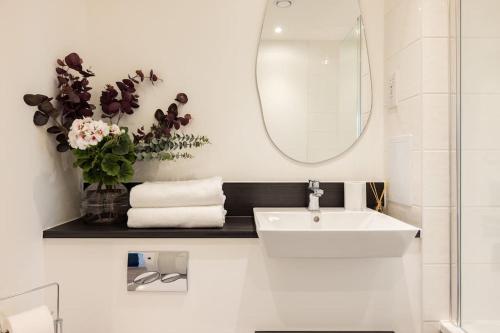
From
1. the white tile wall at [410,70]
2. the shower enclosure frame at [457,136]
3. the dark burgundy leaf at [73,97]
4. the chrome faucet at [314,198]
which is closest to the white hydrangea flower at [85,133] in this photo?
the dark burgundy leaf at [73,97]

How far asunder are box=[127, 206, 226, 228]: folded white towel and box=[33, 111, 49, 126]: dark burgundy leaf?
455 mm

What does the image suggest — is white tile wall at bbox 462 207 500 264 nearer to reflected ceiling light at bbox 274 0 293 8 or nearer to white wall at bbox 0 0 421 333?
white wall at bbox 0 0 421 333

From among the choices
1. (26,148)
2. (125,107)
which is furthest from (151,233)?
(125,107)

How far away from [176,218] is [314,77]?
2.91ft

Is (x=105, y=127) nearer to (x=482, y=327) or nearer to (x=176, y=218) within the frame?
(x=176, y=218)

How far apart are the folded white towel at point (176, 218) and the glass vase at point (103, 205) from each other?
0.56ft

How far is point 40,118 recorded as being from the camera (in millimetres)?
1414

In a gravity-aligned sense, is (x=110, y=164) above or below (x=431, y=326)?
above

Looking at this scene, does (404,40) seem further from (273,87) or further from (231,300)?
(231,300)

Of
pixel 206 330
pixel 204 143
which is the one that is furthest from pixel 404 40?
pixel 206 330

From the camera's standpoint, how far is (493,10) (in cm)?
119

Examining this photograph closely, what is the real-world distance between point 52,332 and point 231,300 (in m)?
0.58

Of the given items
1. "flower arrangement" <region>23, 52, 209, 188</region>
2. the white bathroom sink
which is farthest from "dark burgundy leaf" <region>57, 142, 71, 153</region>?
the white bathroom sink

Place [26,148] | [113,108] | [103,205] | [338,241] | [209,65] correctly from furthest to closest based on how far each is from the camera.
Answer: [209,65], [113,108], [103,205], [26,148], [338,241]
